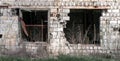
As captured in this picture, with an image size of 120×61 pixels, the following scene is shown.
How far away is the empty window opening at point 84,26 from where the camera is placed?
52.3ft

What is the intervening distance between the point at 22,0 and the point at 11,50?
216cm

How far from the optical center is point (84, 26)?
17.1 meters

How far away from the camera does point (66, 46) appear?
1490 centimetres

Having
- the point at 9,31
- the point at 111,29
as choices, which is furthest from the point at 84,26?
the point at 9,31

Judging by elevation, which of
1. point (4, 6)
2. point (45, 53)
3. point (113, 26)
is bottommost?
point (45, 53)

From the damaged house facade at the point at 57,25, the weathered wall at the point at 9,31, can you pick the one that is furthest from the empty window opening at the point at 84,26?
the weathered wall at the point at 9,31

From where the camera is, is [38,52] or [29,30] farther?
[29,30]

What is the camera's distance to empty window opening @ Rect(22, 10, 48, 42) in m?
15.9

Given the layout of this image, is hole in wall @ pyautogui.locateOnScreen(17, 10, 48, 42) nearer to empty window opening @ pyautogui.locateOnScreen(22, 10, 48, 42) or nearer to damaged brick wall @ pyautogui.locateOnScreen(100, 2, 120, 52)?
empty window opening @ pyautogui.locateOnScreen(22, 10, 48, 42)

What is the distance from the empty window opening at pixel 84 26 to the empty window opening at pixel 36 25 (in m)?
1.09

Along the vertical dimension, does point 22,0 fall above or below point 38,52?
above

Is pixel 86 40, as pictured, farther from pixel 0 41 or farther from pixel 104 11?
pixel 0 41

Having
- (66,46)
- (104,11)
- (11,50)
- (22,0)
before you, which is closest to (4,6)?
(22,0)

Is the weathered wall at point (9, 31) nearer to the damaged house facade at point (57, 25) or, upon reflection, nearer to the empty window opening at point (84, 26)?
the damaged house facade at point (57, 25)
